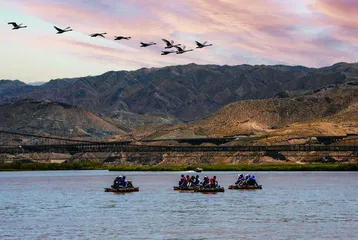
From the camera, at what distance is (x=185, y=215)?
73.1 metres

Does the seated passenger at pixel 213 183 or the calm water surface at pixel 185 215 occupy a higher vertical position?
the seated passenger at pixel 213 183

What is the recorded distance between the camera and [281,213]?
241 ft

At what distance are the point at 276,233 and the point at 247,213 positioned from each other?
1634 cm

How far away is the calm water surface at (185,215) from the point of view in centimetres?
5853

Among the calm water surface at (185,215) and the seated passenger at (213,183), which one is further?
the seated passenger at (213,183)

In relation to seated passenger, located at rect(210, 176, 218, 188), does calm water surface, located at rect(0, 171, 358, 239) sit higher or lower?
lower

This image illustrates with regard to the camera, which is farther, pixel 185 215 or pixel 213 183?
pixel 213 183

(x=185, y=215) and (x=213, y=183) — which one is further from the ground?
(x=213, y=183)

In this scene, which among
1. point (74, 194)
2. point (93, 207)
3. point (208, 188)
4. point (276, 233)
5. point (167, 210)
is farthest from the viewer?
point (74, 194)

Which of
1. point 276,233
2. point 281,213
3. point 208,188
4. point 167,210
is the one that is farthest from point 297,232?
point 208,188

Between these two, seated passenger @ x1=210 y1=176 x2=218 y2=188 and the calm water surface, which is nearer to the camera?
the calm water surface

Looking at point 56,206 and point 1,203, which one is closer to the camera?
point 56,206

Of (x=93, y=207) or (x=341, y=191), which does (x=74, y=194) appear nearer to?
(x=93, y=207)

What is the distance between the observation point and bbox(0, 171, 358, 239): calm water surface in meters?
58.5
